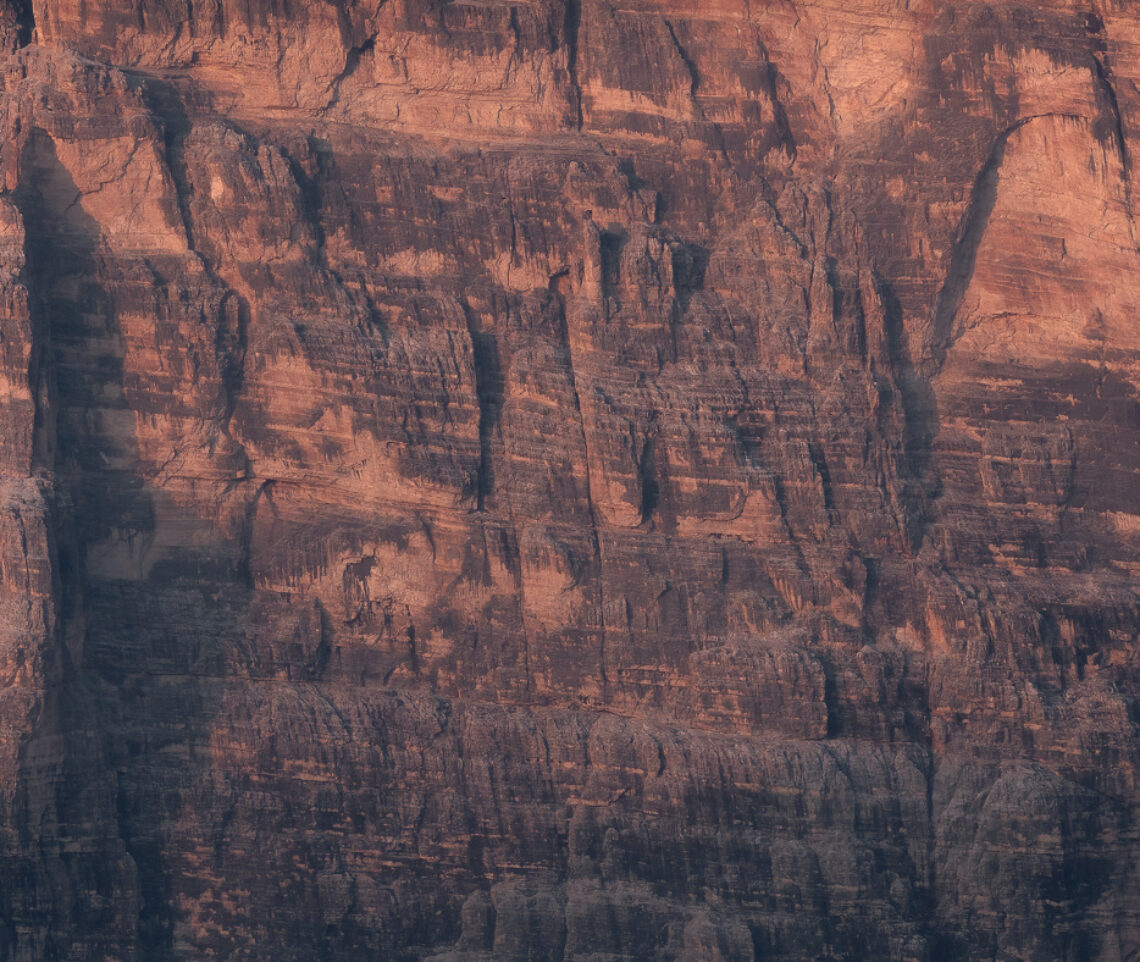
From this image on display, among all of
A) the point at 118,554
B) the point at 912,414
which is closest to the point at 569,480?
the point at 912,414

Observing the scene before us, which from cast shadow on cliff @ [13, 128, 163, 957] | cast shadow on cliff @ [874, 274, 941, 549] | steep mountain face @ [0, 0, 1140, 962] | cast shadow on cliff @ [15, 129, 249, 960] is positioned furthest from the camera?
cast shadow on cliff @ [874, 274, 941, 549]

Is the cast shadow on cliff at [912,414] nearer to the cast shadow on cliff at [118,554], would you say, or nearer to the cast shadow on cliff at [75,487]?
the cast shadow on cliff at [118,554]

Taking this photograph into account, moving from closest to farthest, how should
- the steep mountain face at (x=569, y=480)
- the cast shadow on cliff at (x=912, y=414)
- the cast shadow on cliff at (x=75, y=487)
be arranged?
the cast shadow on cliff at (x=75, y=487) → the steep mountain face at (x=569, y=480) → the cast shadow on cliff at (x=912, y=414)

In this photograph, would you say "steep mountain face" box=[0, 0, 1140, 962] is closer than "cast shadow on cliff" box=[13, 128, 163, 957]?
No

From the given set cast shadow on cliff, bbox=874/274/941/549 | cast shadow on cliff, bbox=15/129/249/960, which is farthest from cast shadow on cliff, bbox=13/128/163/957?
cast shadow on cliff, bbox=874/274/941/549

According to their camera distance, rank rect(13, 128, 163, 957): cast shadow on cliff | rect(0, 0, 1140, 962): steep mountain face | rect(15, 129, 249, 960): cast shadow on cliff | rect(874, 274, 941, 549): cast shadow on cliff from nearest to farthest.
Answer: rect(13, 128, 163, 957): cast shadow on cliff, rect(0, 0, 1140, 962): steep mountain face, rect(15, 129, 249, 960): cast shadow on cliff, rect(874, 274, 941, 549): cast shadow on cliff

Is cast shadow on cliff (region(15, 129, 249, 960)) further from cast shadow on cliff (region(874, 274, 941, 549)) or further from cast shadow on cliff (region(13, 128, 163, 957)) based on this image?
cast shadow on cliff (region(874, 274, 941, 549))

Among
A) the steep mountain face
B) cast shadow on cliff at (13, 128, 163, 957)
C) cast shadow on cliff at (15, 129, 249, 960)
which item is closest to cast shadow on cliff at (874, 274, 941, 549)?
the steep mountain face

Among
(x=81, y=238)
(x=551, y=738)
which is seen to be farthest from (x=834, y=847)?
(x=81, y=238)

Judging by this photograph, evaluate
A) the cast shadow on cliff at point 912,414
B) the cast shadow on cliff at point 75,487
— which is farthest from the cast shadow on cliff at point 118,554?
the cast shadow on cliff at point 912,414
